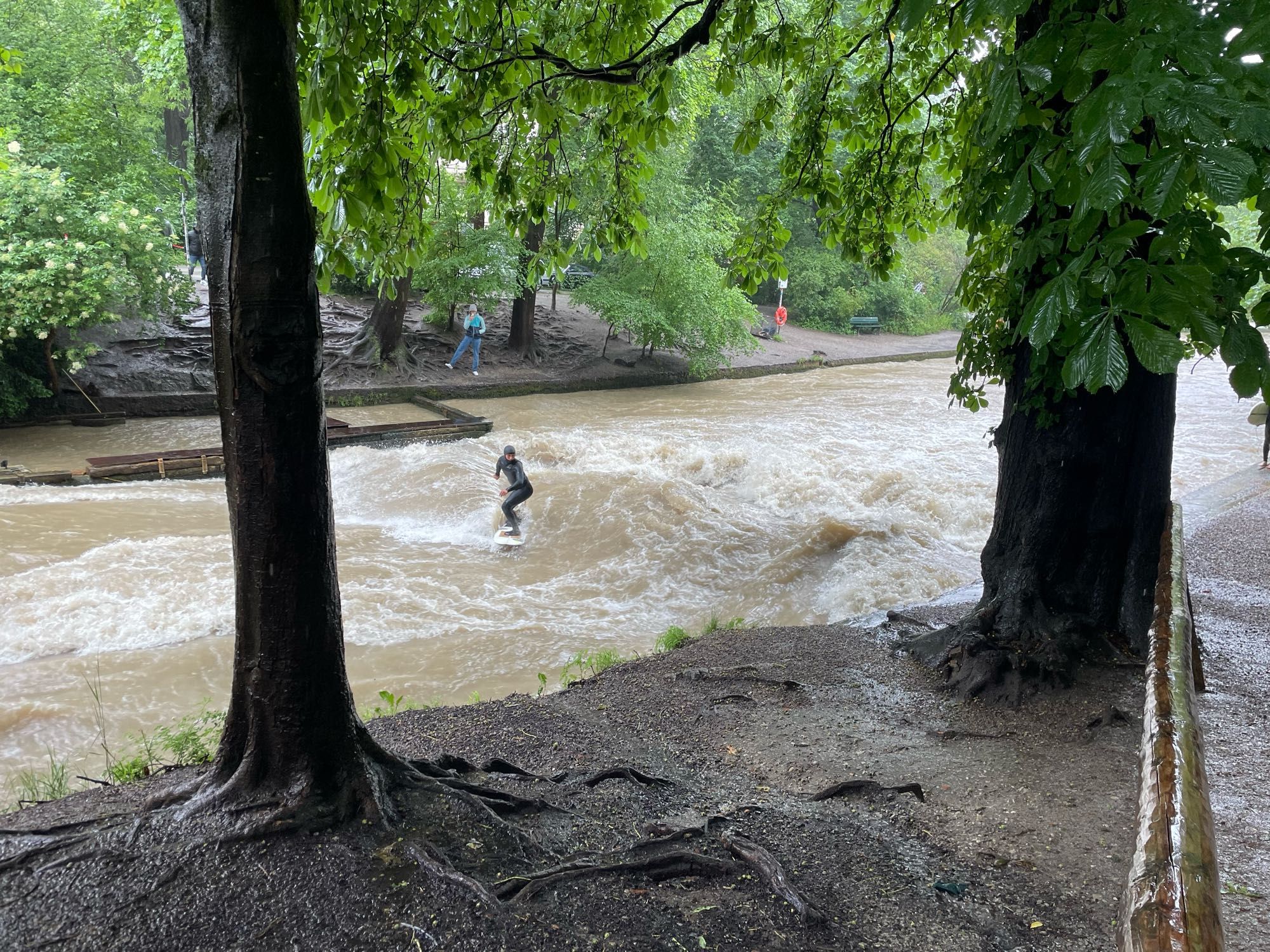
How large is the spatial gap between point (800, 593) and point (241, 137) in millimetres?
9431

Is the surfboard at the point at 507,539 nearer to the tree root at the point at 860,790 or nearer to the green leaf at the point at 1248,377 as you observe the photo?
the tree root at the point at 860,790

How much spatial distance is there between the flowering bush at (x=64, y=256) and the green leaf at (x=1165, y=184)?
17389 millimetres

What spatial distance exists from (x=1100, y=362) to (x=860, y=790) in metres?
3.25

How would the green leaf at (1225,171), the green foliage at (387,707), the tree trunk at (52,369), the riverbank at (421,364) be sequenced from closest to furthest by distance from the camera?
the green leaf at (1225,171) < the green foliage at (387,707) < the tree trunk at (52,369) < the riverbank at (421,364)

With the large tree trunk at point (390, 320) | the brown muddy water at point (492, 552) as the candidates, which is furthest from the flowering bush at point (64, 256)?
the large tree trunk at point (390, 320)

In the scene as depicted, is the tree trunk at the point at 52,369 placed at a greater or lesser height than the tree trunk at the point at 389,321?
lesser

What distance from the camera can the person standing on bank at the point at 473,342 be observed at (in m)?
24.0

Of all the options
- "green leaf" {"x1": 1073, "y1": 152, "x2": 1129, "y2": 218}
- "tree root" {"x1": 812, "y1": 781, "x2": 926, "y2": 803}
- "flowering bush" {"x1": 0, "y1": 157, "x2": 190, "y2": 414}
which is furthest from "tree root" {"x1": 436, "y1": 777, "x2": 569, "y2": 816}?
"flowering bush" {"x1": 0, "y1": 157, "x2": 190, "y2": 414}

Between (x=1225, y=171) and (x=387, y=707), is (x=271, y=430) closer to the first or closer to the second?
(x=1225, y=171)

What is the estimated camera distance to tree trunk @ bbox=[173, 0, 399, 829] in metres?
2.98

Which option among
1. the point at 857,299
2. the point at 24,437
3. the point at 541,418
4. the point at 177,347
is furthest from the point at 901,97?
the point at 857,299

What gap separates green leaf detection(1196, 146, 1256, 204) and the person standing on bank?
22776 millimetres

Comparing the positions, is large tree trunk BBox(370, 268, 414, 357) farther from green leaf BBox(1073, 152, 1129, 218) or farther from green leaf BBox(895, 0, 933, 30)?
green leaf BBox(1073, 152, 1129, 218)

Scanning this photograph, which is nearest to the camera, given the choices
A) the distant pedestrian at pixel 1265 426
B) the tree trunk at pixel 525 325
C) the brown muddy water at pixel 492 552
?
the brown muddy water at pixel 492 552
